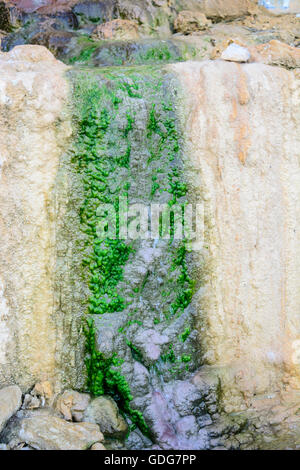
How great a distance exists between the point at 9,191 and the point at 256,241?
5.33 feet

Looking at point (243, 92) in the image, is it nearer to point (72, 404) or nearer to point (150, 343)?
point (150, 343)

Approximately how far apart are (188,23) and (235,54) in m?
2.45

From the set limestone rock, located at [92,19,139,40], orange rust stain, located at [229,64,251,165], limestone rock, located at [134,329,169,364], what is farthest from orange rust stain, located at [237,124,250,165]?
limestone rock, located at [92,19,139,40]

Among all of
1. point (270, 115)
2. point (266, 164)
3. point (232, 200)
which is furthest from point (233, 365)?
point (270, 115)

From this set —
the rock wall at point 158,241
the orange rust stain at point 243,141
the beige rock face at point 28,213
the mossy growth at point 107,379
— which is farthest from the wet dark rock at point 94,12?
the mossy growth at point 107,379

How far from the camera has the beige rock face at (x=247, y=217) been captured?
11.1ft

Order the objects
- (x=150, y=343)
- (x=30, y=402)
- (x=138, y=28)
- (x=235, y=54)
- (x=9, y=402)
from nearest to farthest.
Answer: (x=9, y=402), (x=30, y=402), (x=150, y=343), (x=235, y=54), (x=138, y=28)

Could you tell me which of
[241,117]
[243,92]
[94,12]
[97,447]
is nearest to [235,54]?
[243,92]

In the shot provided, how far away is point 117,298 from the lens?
3.34 m

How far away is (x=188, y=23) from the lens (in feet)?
19.2

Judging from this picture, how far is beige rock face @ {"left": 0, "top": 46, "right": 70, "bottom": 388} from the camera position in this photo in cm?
308

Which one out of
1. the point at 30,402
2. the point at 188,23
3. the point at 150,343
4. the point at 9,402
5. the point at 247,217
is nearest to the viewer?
the point at 9,402

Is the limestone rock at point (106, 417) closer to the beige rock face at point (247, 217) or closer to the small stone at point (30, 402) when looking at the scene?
the small stone at point (30, 402)

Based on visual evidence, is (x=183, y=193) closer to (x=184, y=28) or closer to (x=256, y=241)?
(x=256, y=241)
